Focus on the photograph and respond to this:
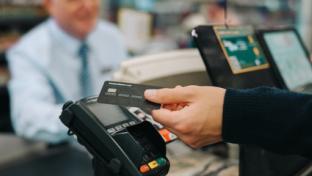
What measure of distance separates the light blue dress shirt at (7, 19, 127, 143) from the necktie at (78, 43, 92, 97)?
17 mm

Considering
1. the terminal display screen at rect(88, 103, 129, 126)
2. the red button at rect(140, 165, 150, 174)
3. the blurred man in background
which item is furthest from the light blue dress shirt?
the red button at rect(140, 165, 150, 174)

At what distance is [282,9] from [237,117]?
4.08 meters

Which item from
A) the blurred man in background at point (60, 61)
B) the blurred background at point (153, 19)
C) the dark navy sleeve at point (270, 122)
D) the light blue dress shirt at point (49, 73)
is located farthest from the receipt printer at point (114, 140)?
the blurred man in background at point (60, 61)

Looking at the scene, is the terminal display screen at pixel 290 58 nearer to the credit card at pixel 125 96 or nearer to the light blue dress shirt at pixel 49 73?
the credit card at pixel 125 96

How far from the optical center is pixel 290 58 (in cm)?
103

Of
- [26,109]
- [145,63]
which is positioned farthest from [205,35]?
[26,109]

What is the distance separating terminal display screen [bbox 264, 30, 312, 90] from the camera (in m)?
0.96

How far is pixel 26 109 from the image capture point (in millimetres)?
1447

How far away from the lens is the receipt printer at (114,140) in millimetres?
630

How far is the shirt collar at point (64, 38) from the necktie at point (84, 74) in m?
0.03

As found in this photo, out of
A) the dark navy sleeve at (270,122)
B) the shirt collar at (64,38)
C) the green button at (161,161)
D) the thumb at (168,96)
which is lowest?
the green button at (161,161)

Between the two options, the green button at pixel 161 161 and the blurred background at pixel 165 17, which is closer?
the green button at pixel 161 161

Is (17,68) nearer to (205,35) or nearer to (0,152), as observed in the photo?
(0,152)

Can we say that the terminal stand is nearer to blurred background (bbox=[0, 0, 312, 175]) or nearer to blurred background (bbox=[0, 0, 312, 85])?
blurred background (bbox=[0, 0, 312, 175])
